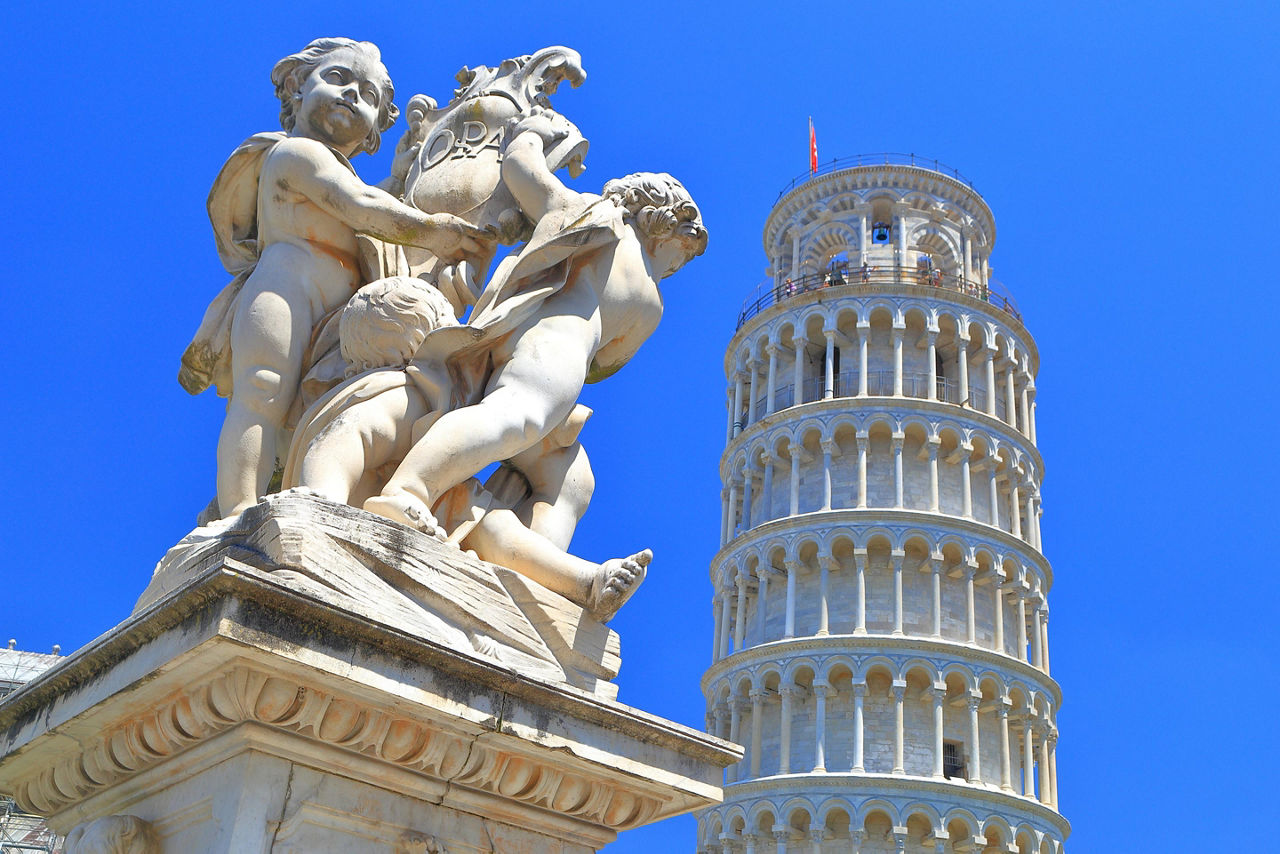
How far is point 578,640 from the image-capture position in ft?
10.1

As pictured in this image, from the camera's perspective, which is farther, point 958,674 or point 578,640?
point 958,674

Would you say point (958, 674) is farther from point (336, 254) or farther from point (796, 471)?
point (336, 254)

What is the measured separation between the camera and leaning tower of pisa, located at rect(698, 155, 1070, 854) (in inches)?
1414

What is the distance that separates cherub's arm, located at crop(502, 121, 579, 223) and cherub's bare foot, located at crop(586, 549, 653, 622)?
3.44 feet

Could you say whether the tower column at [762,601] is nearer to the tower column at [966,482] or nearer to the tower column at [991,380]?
the tower column at [966,482]

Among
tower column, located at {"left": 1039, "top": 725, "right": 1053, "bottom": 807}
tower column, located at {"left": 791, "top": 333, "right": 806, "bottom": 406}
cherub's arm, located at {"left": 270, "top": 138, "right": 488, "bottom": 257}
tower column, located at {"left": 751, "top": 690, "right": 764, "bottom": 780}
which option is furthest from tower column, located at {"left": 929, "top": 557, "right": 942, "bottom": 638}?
cherub's arm, located at {"left": 270, "top": 138, "right": 488, "bottom": 257}

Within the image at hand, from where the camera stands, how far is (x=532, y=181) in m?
3.70

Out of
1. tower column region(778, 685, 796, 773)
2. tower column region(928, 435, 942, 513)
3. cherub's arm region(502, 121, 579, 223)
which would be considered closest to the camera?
cherub's arm region(502, 121, 579, 223)

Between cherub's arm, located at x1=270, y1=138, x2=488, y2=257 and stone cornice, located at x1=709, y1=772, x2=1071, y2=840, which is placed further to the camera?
stone cornice, located at x1=709, y1=772, x2=1071, y2=840

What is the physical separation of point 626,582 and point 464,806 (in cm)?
65

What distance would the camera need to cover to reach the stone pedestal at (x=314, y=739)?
243 cm

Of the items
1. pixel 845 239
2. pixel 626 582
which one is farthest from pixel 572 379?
pixel 845 239

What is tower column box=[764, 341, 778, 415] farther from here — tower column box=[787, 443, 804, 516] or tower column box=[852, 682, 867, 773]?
tower column box=[852, 682, 867, 773]

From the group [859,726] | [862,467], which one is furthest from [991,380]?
[859,726]
